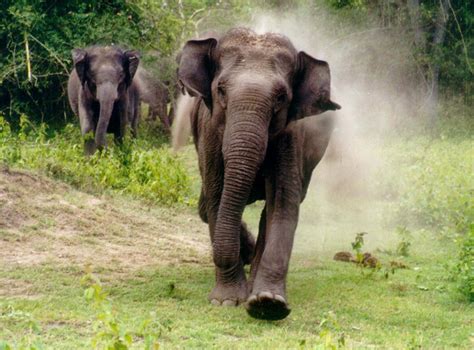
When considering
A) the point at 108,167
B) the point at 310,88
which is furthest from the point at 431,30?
the point at 310,88

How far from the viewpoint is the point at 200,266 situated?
934 cm

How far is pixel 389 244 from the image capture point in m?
11.5

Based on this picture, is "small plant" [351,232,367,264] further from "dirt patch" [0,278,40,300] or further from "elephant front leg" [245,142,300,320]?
"dirt patch" [0,278,40,300]

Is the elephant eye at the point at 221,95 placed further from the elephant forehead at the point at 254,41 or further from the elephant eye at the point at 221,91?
the elephant forehead at the point at 254,41

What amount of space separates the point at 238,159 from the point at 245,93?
47 cm

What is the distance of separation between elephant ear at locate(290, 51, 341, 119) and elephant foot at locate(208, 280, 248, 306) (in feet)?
4.42

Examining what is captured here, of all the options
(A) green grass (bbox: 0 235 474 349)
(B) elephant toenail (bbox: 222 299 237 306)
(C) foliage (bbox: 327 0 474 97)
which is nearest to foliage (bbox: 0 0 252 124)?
(C) foliage (bbox: 327 0 474 97)

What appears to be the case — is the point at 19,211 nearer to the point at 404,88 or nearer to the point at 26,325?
the point at 26,325

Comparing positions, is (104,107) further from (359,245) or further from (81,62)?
(359,245)

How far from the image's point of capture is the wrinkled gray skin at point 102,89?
1492 centimetres

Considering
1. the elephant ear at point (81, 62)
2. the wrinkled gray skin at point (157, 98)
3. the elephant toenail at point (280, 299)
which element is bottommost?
the elephant toenail at point (280, 299)

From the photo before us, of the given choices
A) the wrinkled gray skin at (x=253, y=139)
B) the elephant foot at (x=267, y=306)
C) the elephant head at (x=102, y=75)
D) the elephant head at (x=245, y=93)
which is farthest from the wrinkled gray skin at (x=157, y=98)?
the elephant foot at (x=267, y=306)

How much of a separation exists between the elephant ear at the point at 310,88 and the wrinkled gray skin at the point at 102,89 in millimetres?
7190

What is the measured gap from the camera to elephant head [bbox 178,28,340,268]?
6.98m
